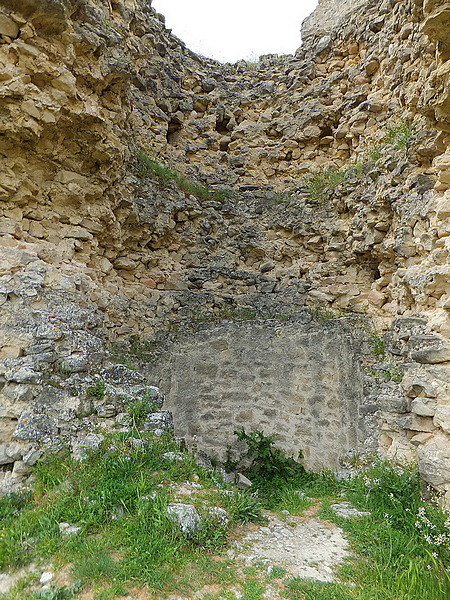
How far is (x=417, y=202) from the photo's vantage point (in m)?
5.46

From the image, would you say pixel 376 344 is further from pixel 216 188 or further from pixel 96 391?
pixel 216 188

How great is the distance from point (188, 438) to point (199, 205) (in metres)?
5.15

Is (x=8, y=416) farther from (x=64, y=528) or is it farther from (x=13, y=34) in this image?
(x=13, y=34)

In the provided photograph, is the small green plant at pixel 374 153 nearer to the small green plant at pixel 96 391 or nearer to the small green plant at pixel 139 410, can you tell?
the small green plant at pixel 139 410

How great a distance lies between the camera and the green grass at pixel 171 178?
754 centimetres

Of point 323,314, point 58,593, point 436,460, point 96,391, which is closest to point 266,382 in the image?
point 323,314

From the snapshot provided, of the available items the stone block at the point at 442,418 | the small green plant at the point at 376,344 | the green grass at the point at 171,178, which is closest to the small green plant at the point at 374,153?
the green grass at the point at 171,178

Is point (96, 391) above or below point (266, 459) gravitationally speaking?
above

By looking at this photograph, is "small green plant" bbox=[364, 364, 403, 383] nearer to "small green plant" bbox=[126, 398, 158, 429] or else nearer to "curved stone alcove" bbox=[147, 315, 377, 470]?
"curved stone alcove" bbox=[147, 315, 377, 470]

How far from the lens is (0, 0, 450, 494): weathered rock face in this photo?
441cm

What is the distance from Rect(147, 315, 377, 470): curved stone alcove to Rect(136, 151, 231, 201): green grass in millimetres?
3366

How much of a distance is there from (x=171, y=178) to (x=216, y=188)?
1328 millimetres

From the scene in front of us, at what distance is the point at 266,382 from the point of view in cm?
670

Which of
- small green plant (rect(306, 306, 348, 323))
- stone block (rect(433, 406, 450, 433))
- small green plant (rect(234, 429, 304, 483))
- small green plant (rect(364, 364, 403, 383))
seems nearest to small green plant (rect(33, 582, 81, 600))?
small green plant (rect(234, 429, 304, 483))
